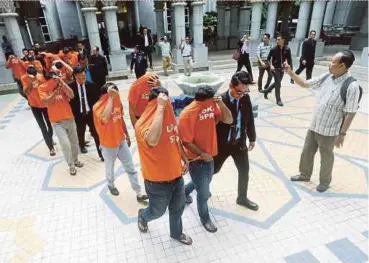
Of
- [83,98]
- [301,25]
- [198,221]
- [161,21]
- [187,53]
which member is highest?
[161,21]

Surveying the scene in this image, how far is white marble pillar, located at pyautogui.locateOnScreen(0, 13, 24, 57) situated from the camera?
1073cm

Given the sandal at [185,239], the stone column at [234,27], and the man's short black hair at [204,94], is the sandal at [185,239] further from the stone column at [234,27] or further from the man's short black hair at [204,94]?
the stone column at [234,27]

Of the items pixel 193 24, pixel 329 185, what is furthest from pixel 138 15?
pixel 329 185

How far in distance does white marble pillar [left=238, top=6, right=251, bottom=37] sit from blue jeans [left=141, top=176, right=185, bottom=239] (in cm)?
1789

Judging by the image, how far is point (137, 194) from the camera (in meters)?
3.99

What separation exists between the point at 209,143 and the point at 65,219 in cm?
245

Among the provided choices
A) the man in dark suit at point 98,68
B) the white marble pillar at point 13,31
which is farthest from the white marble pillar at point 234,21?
the man in dark suit at point 98,68

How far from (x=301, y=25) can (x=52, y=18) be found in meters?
18.2

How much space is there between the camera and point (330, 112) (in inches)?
139

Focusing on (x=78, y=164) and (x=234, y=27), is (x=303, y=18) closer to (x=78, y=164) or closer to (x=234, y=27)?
(x=234, y=27)

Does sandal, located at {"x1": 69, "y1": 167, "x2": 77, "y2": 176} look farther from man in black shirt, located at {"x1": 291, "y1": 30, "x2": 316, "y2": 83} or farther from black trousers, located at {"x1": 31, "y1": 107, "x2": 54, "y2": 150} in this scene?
man in black shirt, located at {"x1": 291, "y1": 30, "x2": 316, "y2": 83}

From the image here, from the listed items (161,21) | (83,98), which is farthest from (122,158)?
(161,21)

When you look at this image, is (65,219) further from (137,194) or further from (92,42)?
(92,42)

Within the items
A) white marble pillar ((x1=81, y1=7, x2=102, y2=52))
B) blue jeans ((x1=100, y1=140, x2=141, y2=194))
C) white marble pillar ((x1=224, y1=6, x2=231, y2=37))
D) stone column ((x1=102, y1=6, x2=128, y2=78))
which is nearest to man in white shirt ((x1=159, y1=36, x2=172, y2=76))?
stone column ((x1=102, y1=6, x2=128, y2=78))
